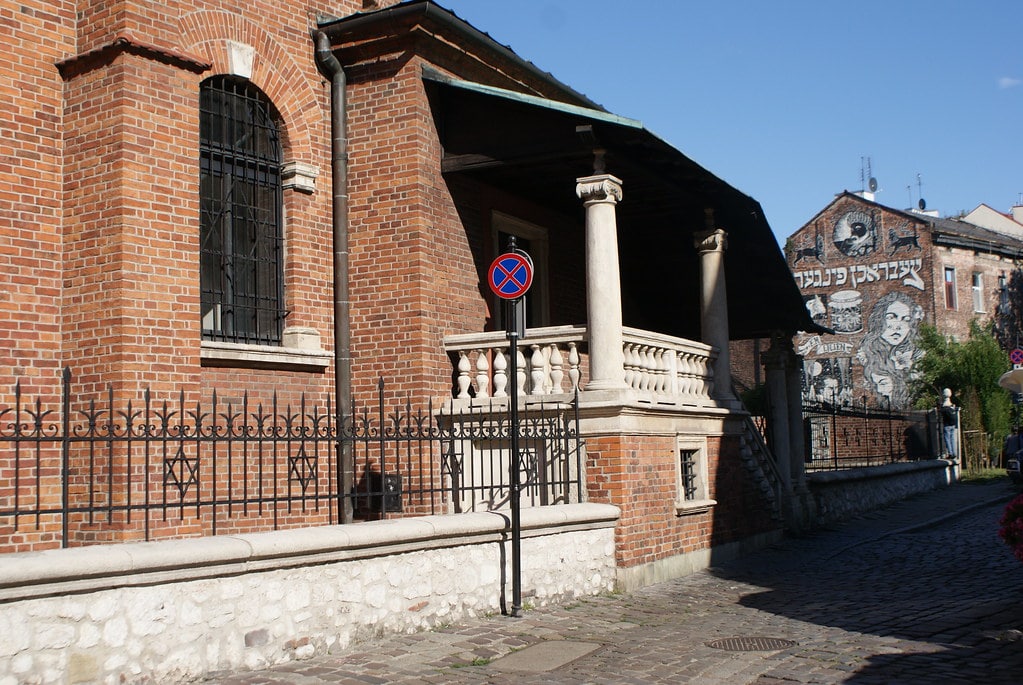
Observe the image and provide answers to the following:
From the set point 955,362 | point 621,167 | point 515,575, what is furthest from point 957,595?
point 955,362

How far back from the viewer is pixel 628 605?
10344 mm

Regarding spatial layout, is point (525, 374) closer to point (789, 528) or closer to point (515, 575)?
point (515, 575)

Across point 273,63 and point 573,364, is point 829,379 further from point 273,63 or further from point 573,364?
point 273,63

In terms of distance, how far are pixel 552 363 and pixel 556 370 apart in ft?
0.34

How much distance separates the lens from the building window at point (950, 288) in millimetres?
39188

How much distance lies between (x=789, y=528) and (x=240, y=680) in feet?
36.8

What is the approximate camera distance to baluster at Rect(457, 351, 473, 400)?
482 inches

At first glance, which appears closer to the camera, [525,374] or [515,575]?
[515,575]

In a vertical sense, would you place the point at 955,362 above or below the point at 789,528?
above

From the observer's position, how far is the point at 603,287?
11656 millimetres

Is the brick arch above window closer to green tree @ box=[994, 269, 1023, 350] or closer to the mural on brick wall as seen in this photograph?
the mural on brick wall

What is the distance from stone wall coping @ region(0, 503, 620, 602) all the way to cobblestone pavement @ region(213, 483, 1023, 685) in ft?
2.25

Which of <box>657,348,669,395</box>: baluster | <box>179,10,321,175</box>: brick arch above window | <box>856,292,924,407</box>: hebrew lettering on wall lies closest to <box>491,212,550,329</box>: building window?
<box>657,348,669,395</box>: baluster

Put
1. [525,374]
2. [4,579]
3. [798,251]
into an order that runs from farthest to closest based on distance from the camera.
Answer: [798,251] < [525,374] < [4,579]
